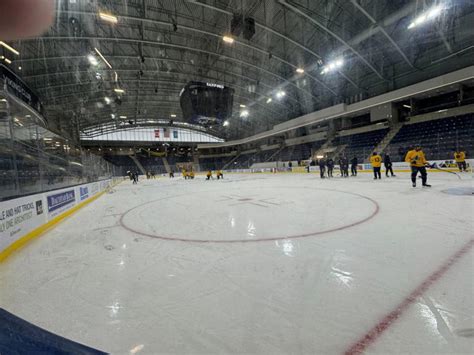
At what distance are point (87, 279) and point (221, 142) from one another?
46.5m

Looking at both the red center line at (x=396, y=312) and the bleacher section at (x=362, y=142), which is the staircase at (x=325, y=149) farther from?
the red center line at (x=396, y=312)

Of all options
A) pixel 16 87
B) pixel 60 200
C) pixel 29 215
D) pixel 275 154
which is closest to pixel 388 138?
pixel 275 154

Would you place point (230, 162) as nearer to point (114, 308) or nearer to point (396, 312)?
point (114, 308)

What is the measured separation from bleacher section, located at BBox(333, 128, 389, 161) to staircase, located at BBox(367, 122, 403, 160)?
0.43 m

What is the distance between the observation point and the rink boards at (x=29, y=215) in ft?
10.9

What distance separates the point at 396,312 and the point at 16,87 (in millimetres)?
15209

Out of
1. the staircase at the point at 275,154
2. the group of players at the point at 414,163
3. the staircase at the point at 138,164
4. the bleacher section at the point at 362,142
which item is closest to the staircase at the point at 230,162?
the staircase at the point at 275,154

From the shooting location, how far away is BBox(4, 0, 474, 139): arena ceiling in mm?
12414

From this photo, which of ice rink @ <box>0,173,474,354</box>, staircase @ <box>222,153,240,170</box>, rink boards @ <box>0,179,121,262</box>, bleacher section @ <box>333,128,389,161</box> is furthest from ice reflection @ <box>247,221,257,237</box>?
staircase @ <box>222,153,240,170</box>

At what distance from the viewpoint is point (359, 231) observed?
321 centimetres

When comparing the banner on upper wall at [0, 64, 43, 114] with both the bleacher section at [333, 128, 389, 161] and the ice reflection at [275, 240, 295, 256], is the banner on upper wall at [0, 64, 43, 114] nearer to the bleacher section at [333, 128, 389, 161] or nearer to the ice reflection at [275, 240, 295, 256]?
the ice reflection at [275, 240, 295, 256]

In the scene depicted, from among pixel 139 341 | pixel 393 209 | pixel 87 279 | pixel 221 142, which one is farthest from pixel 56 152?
pixel 221 142

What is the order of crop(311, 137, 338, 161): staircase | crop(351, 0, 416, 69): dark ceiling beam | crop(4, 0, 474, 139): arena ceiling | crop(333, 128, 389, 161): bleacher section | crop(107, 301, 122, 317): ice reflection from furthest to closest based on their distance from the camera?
crop(311, 137, 338, 161): staircase
crop(333, 128, 389, 161): bleacher section
crop(4, 0, 474, 139): arena ceiling
crop(351, 0, 416, 69): dark ceiling beam
crop(107, 301, 122, 317): ice reflection

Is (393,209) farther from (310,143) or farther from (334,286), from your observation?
(310,143)
